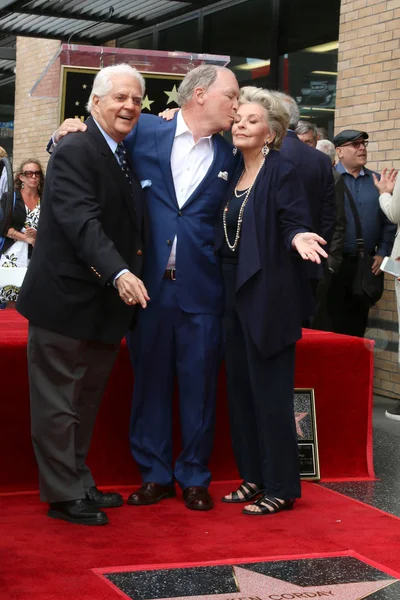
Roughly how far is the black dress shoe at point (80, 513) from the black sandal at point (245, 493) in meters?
0.71

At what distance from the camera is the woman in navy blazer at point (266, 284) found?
4.70m

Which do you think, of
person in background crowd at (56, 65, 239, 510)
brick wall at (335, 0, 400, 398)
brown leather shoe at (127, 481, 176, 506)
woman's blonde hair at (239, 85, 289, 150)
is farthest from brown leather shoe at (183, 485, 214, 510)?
brick wall at (335, 0, 400, 398)

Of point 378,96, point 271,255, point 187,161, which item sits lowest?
point 271,255

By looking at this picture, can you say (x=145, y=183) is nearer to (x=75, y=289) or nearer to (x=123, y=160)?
(x=123, y=160)

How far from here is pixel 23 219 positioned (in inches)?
358

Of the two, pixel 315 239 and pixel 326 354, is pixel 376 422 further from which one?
pixel 315 239

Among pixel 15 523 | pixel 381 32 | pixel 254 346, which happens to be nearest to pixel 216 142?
pixel 254 346

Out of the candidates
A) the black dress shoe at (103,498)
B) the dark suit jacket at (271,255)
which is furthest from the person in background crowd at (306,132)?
the black dress shoe at (103,498)

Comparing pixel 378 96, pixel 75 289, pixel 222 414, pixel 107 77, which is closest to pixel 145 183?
pixel 107 77

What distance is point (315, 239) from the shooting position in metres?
4.46

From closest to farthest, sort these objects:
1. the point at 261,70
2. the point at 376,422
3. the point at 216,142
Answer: the point at 216,142 < the point at 376,422 < the point at 261,70

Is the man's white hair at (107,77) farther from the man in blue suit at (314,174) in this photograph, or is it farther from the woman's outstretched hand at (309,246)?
the man in blue suit at (314,174)

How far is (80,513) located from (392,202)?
3684mm

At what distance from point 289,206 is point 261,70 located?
22.0ft
